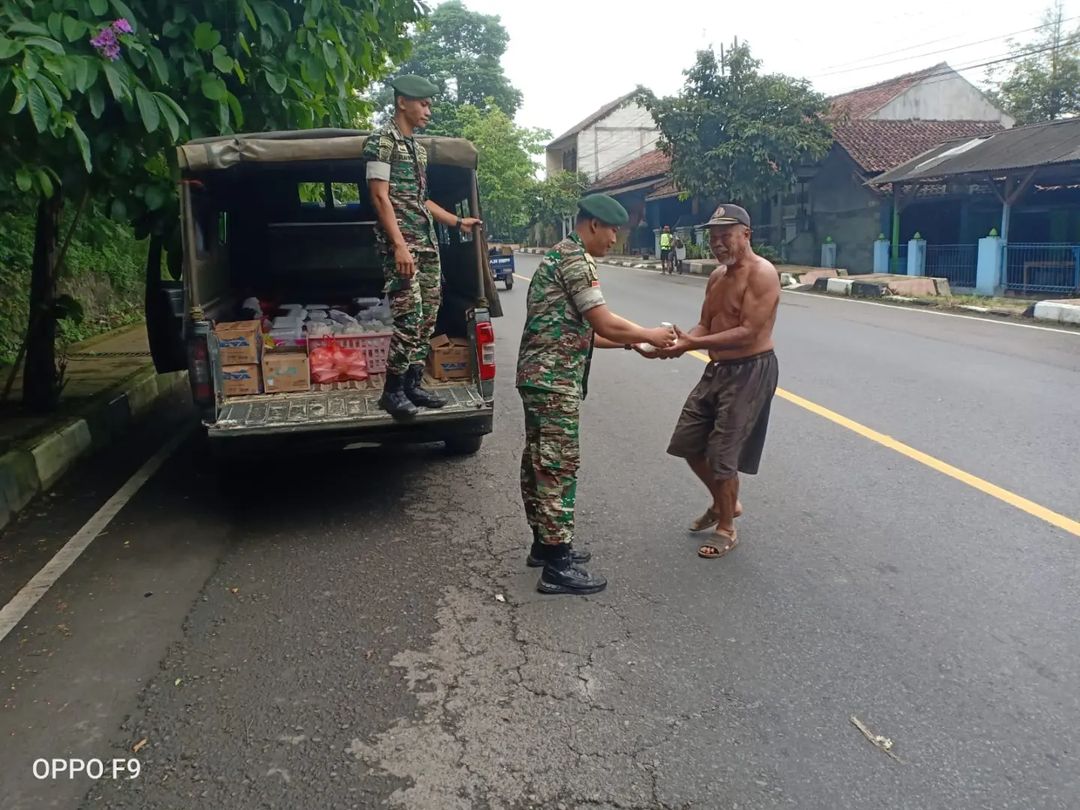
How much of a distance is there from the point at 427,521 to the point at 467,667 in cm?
177

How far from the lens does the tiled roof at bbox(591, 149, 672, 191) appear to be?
3984 centimetres

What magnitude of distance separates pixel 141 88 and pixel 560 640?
3.73 meters

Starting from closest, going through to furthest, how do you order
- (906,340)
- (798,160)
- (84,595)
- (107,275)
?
(84,595) < (906,340) < (107,275) < (798,160)

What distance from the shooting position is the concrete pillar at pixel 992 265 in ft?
63.8

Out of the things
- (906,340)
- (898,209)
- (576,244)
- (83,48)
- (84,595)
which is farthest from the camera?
(898,209)

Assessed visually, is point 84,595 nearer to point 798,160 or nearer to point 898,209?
point 898,209

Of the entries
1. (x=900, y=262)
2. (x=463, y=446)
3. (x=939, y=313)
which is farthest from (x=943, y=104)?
(x=463, y=446)

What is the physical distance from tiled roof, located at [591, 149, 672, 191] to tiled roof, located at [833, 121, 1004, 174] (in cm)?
1034

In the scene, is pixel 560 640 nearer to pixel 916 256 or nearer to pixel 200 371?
pixel 200 371

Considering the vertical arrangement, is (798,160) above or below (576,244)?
above

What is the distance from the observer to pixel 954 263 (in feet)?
70.7

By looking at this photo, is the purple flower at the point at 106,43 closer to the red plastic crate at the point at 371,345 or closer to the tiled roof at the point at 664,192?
the red plastic crate at the point at 371,345

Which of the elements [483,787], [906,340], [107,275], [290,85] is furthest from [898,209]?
[483,787]

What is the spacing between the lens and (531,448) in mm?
4219
